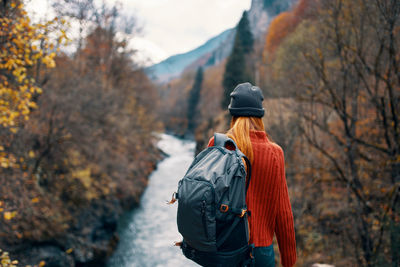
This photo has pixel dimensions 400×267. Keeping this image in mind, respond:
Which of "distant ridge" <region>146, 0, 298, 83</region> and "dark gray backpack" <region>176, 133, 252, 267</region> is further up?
"distant ridge" <region>146, 0, 298, 83</region>

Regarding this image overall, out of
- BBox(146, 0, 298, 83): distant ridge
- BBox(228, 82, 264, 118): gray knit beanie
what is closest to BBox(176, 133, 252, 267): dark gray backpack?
BBox(228, 82, 264, 118): gray knit beanie

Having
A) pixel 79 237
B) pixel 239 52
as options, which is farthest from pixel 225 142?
pixel 239 52

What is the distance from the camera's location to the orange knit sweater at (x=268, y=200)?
6.07ft

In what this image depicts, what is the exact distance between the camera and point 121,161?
48.0 ft

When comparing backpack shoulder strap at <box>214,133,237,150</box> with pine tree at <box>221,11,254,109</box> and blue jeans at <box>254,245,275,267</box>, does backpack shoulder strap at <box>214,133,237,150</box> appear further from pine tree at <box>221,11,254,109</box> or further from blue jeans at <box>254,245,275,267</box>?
pine tree at <box>221,11,254,109</box>

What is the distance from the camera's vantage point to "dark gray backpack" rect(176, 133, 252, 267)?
1593mm

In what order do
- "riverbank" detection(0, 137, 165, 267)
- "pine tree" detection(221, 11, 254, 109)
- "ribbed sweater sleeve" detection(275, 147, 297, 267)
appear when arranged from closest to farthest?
"ribbed sweater sleeve" detection(275, 147, 297, 267), "riverbank" detection(0, 137, 165, 267), "pine tree" detection(221, 11, 254, 109)

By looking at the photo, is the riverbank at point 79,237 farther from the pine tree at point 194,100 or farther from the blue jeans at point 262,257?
the pine tree at point 194,100

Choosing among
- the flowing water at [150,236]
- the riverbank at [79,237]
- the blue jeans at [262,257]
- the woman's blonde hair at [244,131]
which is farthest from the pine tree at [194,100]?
the blue jeans at [262,257]

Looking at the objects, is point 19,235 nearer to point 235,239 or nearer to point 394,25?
point 235,239

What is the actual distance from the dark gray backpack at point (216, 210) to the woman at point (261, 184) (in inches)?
6.6

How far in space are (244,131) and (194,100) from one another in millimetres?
54868

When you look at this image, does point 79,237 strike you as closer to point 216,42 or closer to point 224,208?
point 224,208

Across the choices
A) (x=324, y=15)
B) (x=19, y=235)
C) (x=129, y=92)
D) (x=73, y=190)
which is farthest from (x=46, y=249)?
(x=129, y=92)
